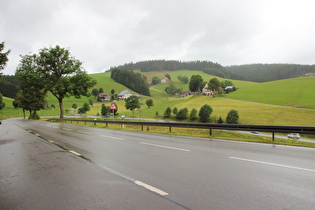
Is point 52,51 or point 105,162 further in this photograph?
point 52,51

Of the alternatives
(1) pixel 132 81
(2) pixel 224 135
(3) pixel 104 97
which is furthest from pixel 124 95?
(2) pixel 224 135

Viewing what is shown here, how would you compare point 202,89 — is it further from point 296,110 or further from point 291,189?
point 291,189

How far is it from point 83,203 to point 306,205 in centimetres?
373

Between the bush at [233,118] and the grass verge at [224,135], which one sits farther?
the bush at [233,118]

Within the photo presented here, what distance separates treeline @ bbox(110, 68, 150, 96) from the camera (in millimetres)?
146000

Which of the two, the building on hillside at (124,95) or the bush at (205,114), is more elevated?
the building on hillside at (124,95)

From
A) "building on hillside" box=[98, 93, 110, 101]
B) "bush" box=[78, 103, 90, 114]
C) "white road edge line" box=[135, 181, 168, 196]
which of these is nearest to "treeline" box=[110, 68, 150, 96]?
"building on hillside" box=[98, 93, 110, 101]

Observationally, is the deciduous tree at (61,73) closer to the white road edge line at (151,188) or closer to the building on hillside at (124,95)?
the white road edge line at (151,188)

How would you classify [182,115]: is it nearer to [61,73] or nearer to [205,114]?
[205,114]

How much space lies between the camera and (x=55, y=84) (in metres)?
32.9

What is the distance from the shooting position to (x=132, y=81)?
152125 mm

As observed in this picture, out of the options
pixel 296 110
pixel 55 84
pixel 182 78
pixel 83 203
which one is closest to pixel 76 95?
pixel 55 84

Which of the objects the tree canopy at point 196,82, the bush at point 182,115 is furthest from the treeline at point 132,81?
the bush at point 182,115

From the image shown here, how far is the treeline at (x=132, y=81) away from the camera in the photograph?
479 ft
